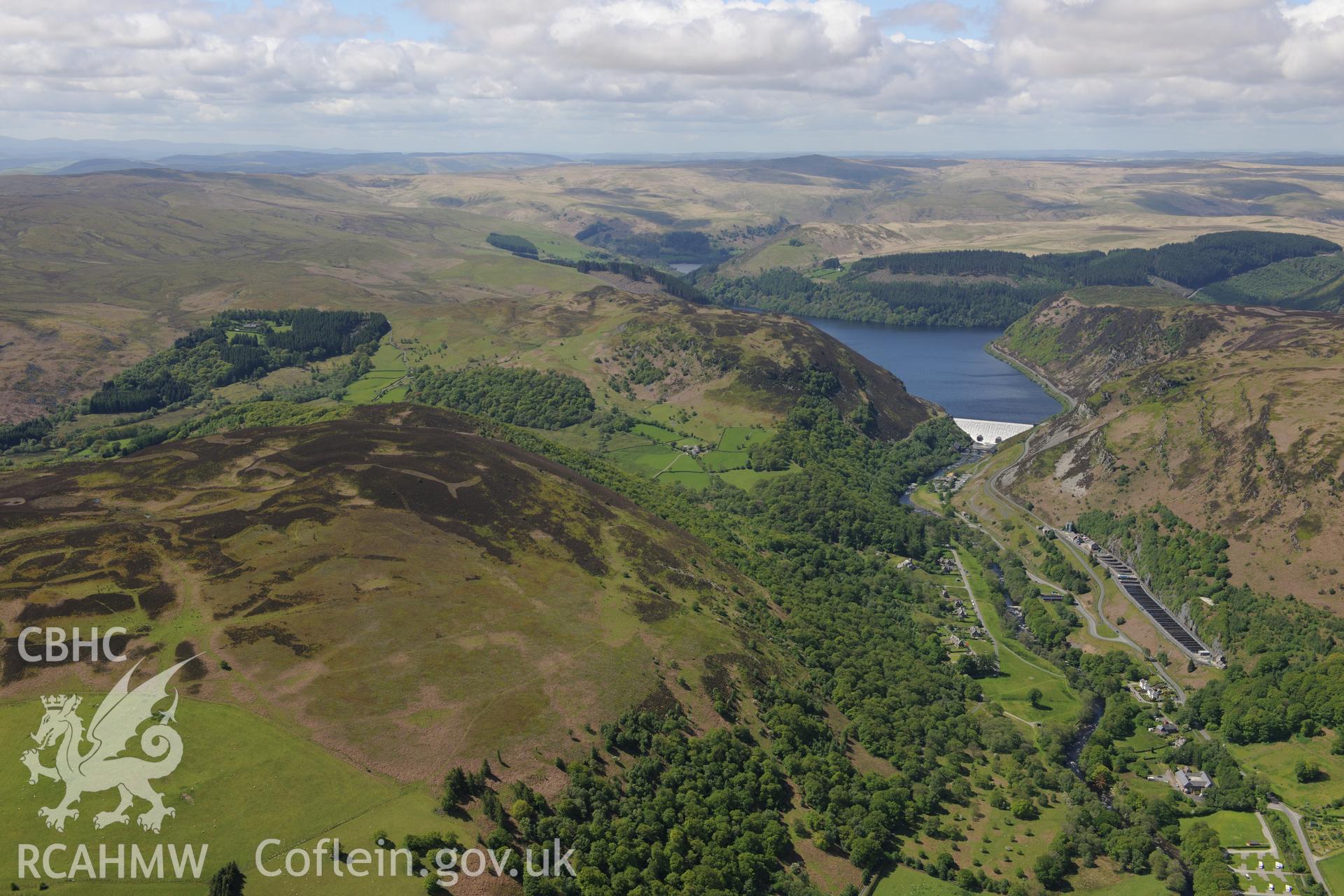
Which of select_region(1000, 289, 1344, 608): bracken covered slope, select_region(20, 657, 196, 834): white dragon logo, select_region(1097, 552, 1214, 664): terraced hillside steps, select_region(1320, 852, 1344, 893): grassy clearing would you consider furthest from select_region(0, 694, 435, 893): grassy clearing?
select_region(1000, 289, 1344, 608): bracken covered slope

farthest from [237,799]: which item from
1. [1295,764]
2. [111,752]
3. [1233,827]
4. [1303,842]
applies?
[1295,764]

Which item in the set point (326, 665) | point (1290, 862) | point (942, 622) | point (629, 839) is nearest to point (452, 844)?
point (629, 839)

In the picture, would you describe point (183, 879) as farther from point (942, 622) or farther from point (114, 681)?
point (942, 622)

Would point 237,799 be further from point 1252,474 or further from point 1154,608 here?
point 1252,474

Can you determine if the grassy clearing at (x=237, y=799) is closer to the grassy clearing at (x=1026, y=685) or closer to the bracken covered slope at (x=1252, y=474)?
the grassy clearing at (x=1026, y=685)

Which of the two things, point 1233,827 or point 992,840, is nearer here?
point 992,840

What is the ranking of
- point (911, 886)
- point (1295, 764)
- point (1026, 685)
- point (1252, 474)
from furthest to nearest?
point (1252, 474)
point (1026, 685)
point (1295, 764)
point (911, 886)

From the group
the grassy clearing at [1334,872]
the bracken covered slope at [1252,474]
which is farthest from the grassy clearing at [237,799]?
the bracken covered slope at [1252,474]

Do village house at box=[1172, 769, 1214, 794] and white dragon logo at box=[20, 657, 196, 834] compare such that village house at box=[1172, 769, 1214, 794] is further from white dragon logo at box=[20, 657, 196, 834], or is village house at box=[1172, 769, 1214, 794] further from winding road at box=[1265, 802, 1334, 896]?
white dragon logo at box=[20, 657, 196, 834]
